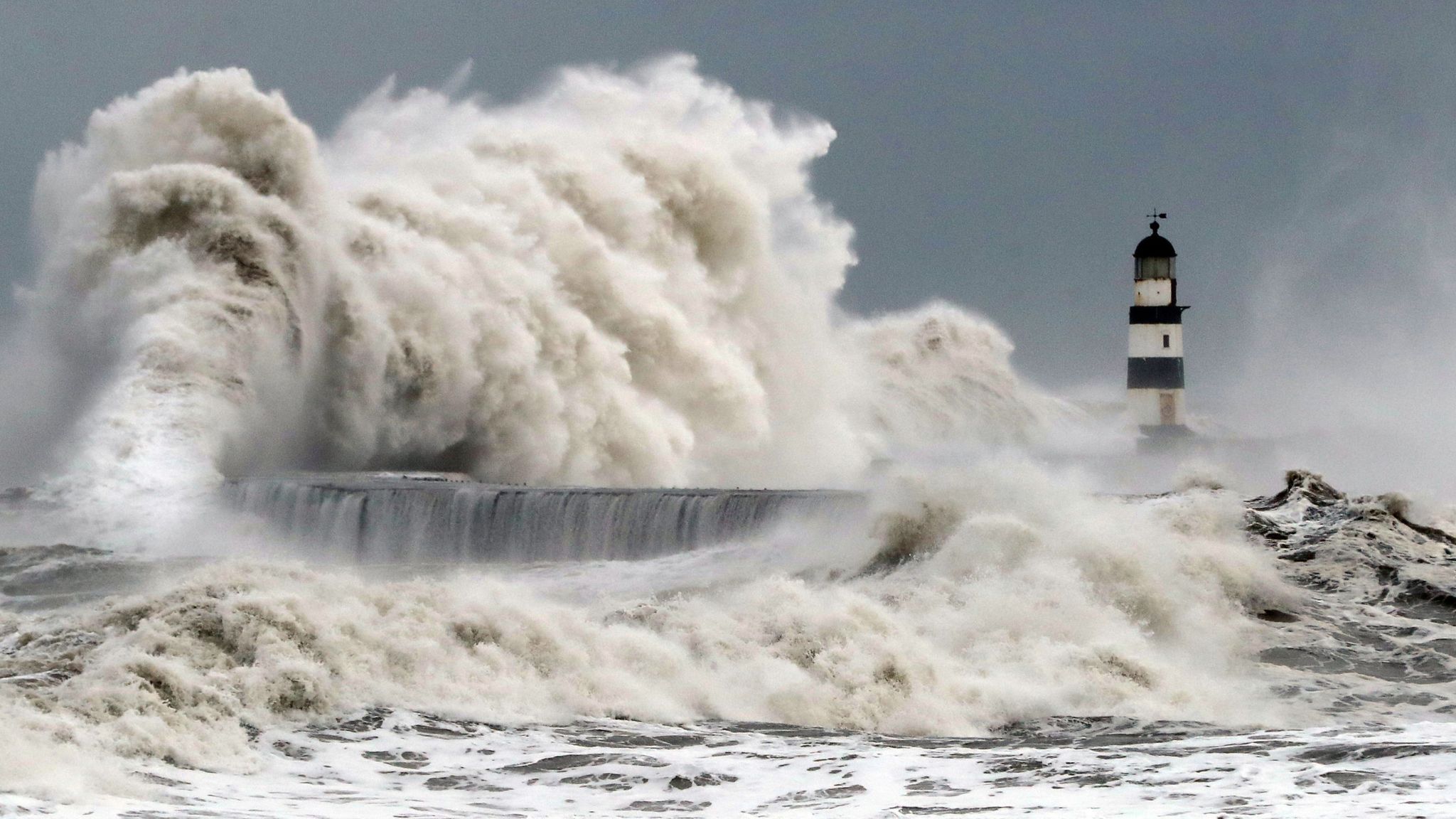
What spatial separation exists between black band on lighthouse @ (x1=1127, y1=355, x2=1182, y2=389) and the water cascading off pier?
17.7 m

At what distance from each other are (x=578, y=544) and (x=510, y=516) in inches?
38.9

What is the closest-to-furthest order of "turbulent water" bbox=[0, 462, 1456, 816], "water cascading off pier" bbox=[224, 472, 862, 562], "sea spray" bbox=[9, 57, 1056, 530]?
"turbulent water" bbox=[0, 462, 1456, 816], "water cascading off pier" bbox=[224, 472, 862, 562], "sea spray" bbox=[9, 57, 1056, 530]

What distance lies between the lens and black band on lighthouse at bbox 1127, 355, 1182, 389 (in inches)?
1432

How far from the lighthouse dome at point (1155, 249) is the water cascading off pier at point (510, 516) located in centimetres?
1852

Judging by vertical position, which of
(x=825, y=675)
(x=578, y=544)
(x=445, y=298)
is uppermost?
(x=445, y=298)

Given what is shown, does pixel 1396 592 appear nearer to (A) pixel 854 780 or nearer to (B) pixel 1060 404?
(A) pixel 854 780

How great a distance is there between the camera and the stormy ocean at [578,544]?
10.6 metres

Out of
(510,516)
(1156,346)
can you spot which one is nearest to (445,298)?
(510,516)

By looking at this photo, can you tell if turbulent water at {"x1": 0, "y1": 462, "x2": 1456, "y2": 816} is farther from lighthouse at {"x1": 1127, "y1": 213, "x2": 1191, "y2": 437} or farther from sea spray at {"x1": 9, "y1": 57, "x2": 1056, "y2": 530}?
lighthouse at {"x1": 1127, "y1": 213, "x2": 1191, "y2": 437}

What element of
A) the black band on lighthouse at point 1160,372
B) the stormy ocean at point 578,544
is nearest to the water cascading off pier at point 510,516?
the stormy ocean at point 578,544

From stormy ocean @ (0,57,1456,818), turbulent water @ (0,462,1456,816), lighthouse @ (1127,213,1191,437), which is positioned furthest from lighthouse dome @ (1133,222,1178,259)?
turbulent water @ (0,462,1456,816)

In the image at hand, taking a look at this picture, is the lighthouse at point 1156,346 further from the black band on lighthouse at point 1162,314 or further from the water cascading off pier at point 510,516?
the water cascading off pier at point 510,516

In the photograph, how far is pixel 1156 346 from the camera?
1431 inches

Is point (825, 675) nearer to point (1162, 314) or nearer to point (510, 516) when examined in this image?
point (510, 516)
